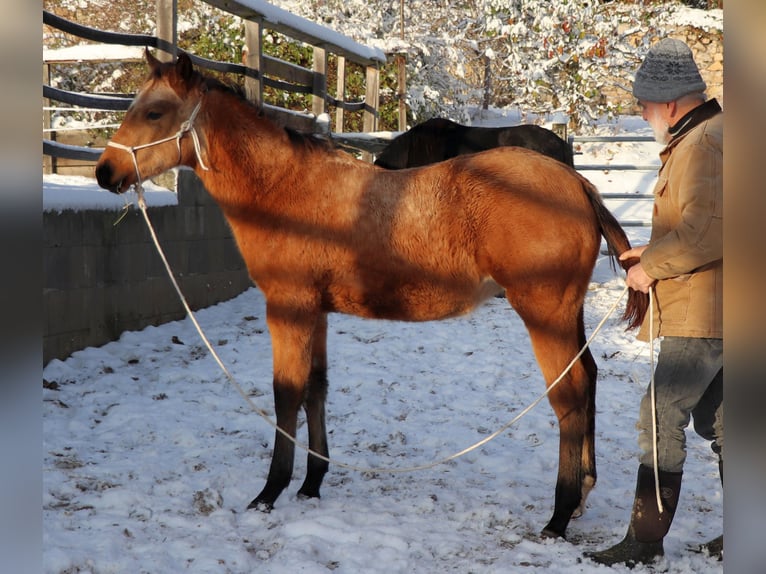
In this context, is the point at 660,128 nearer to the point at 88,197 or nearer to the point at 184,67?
the point at 184,67

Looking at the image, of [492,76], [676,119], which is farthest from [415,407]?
[492,76]

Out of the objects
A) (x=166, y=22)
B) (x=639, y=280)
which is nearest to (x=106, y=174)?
(x=639, y=280)

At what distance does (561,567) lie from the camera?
10.7 ft

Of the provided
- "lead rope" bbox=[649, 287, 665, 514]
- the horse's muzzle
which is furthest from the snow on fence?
"lead rope" bbox=[649, 287, 665, 514]

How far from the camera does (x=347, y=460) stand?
4.76m

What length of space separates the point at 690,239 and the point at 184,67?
2.60m

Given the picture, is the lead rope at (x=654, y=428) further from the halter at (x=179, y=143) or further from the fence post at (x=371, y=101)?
the fence post at (x=371, y=101)

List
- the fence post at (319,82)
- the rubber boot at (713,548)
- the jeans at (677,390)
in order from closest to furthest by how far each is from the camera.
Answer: the jeans at (677,390), the rubber boot at (713,548), the fence post at (319,82)

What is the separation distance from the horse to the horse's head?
4.54 metres

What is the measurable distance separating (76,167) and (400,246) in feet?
21.1

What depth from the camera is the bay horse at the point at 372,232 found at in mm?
3660

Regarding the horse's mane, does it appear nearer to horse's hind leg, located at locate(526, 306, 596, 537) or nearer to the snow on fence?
the snow on fence

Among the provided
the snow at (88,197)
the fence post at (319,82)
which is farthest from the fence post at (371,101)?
the snow at (88,197)

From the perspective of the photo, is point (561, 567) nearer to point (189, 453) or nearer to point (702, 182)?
point (702, 182)
